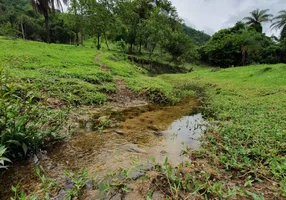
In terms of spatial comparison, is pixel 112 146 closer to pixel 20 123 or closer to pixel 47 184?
pixel 47 184

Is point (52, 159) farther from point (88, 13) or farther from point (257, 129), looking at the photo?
point (88, 13)

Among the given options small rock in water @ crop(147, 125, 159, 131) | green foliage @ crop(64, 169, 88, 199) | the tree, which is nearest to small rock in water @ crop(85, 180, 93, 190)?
green foliage @ crop(64, 169, 88, 199)

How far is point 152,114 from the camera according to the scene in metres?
7.27

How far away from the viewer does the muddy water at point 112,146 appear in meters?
3.06

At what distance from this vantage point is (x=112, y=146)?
424cm

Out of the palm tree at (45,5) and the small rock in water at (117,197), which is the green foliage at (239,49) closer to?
the palm tree at (45,5)

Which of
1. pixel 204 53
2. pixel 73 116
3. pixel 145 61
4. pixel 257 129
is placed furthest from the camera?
pixel 204 53

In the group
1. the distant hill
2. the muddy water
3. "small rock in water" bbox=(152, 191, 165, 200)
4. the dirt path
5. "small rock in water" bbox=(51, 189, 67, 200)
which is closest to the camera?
"small rock in water" bbox=(51, 189, 67, 200)

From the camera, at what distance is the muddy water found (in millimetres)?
3059

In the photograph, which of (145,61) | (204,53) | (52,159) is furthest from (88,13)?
(52,159)

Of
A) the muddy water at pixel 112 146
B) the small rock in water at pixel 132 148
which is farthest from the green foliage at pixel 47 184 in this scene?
the small rock in water at pixel 132 148

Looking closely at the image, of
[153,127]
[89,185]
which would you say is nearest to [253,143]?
[153,127]

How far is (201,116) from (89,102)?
15.5 ft

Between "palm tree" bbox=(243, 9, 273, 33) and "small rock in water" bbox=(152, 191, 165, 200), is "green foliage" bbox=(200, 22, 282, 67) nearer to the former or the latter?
"palm tree" bbox=(243, 9, 273, 33)
